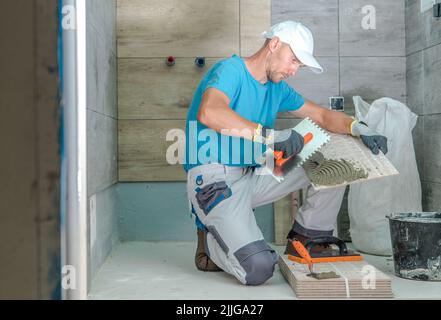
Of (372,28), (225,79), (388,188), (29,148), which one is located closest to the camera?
(29,148)

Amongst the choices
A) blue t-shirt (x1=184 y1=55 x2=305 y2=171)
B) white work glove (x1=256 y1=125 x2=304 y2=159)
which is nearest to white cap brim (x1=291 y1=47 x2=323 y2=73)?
blue t-shirt (x1=184 y1=55 x2=305 y2=171)

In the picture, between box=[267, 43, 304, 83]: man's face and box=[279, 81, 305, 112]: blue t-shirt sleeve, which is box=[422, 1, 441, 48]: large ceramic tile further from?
box=[267, 43, 304, 83]: man's face

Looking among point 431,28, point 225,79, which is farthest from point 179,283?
point 431,28

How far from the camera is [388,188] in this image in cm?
306

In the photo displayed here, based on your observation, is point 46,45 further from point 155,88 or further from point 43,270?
point 155,88

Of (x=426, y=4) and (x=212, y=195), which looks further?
(x=426, y=4)

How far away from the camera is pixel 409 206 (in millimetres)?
3055

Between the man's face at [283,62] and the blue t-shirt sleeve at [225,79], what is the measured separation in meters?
0.19

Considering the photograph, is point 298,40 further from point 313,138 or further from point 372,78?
point 372,78

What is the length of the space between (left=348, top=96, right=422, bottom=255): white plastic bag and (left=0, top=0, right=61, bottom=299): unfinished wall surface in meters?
2.45

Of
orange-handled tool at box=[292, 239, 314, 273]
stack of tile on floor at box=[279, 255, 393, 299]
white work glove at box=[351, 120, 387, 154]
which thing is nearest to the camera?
stack of tile on floor at box=[279, 255, 393, 299]

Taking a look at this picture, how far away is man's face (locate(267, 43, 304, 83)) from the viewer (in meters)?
2.56

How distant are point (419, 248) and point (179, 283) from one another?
1.07 meters

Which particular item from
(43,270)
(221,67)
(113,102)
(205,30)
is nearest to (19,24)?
(43,270)
